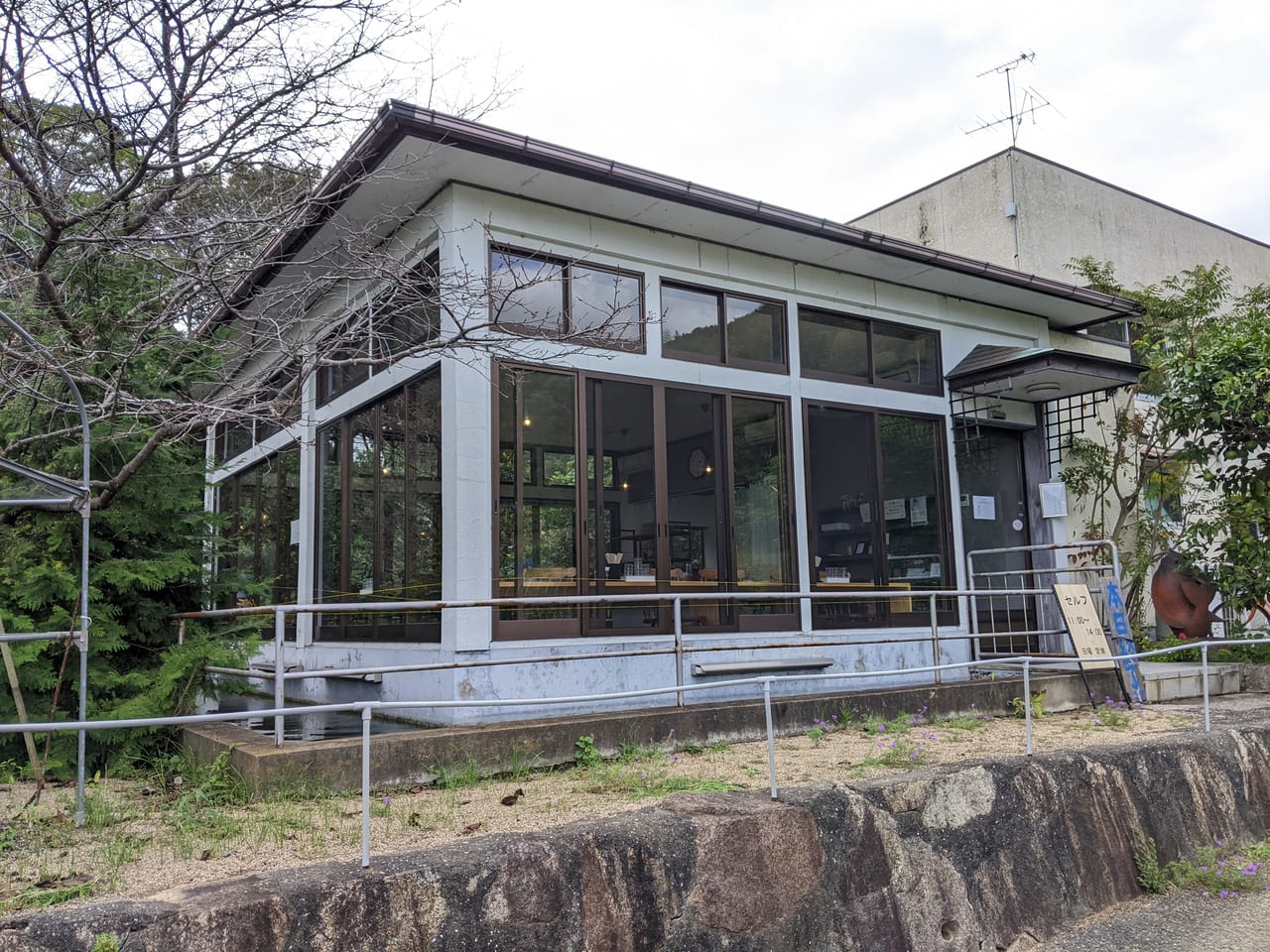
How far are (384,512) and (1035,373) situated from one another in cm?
660

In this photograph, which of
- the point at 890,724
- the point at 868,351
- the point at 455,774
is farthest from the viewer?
the point at 868,351

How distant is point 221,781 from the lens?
5367 mm

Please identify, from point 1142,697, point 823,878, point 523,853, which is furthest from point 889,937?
point 1142,697

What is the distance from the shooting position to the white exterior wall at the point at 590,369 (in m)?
7.30

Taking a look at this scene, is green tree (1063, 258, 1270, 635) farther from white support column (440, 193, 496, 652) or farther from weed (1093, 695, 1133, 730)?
white support column (440, 193, 496, 652)

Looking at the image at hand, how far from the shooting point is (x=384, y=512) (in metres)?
8.62

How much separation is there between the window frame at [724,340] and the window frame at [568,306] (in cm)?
30

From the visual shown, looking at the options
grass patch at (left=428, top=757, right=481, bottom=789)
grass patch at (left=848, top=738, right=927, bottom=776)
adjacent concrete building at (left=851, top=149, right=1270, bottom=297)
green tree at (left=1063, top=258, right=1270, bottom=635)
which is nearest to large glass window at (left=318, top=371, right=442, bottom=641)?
grass patch at (left=428, top=757, right=481, bottom=789)

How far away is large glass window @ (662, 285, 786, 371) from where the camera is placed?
29.0 ft

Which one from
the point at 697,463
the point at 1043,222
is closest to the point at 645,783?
the point at 697,463

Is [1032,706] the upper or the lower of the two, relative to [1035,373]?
lower

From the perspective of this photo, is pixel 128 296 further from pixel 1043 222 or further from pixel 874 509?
pixel 1043 222

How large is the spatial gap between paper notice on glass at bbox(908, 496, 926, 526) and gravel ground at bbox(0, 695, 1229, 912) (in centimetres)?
316

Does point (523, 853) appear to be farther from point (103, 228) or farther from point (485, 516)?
point (103, 228)
